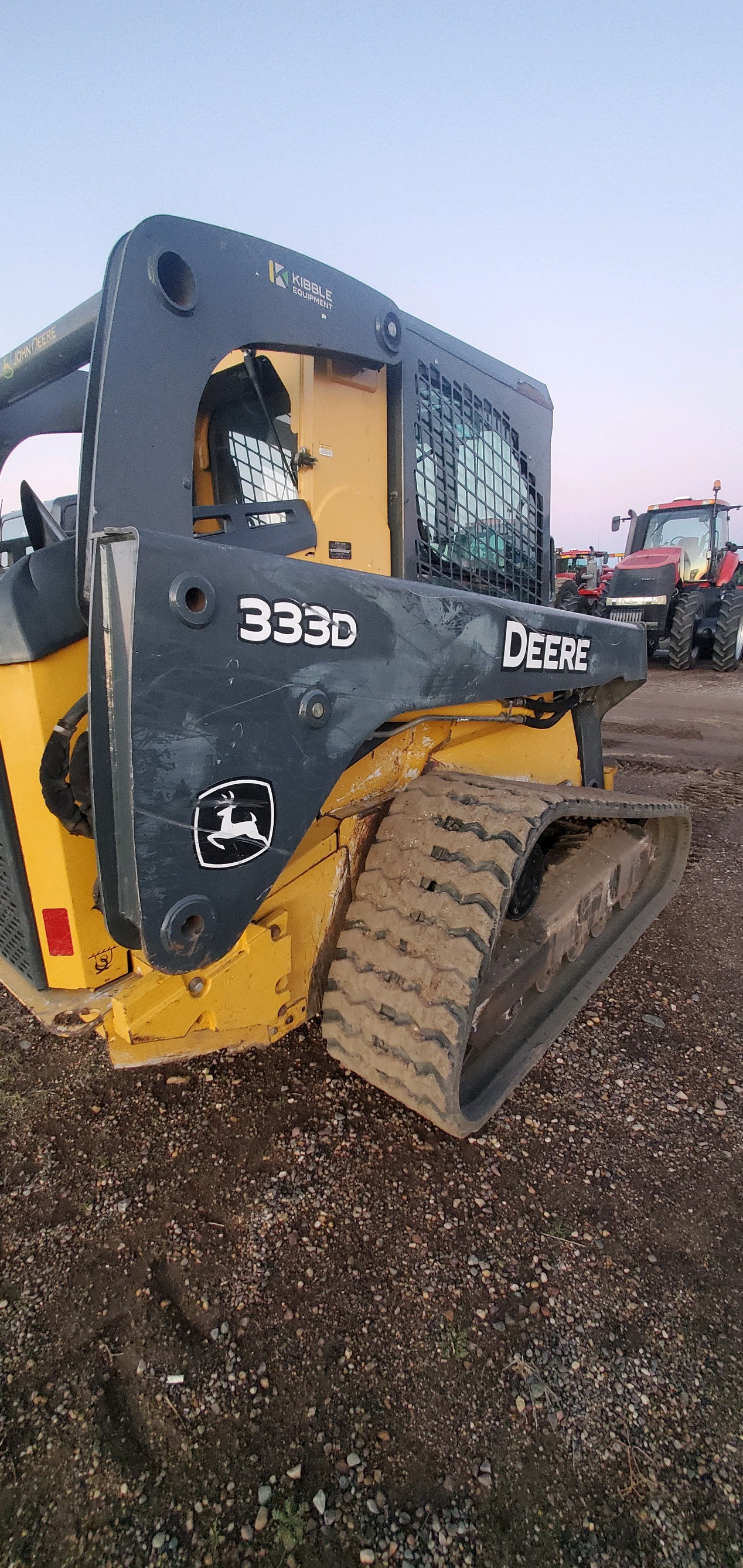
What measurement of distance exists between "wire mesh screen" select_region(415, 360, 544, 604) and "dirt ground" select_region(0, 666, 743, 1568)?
1.79 meters

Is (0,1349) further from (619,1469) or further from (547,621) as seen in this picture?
(547,621)

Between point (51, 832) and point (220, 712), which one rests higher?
point (220, 712)

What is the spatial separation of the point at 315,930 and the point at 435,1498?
4.12 feet

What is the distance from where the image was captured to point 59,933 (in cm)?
190

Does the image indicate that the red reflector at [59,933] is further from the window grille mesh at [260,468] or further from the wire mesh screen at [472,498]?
the wire mesh screen at [472,498]

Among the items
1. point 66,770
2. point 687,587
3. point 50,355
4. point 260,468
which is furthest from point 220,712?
point 687,587

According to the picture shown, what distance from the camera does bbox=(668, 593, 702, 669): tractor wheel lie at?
12.8 metres

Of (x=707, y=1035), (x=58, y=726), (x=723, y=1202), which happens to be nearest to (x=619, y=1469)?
(x=723, y=1202)

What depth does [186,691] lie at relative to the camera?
1273 millimetres

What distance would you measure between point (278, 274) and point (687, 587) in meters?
13.6

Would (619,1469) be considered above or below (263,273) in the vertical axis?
below

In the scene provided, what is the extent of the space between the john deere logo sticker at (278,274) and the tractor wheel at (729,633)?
12567 mm

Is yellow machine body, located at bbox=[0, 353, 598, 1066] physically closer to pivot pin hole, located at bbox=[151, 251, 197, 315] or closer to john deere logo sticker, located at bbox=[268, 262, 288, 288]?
john deere logo sticker, located at bbox=[268, 262, 288, 288]

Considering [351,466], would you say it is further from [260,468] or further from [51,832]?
[51,832]
